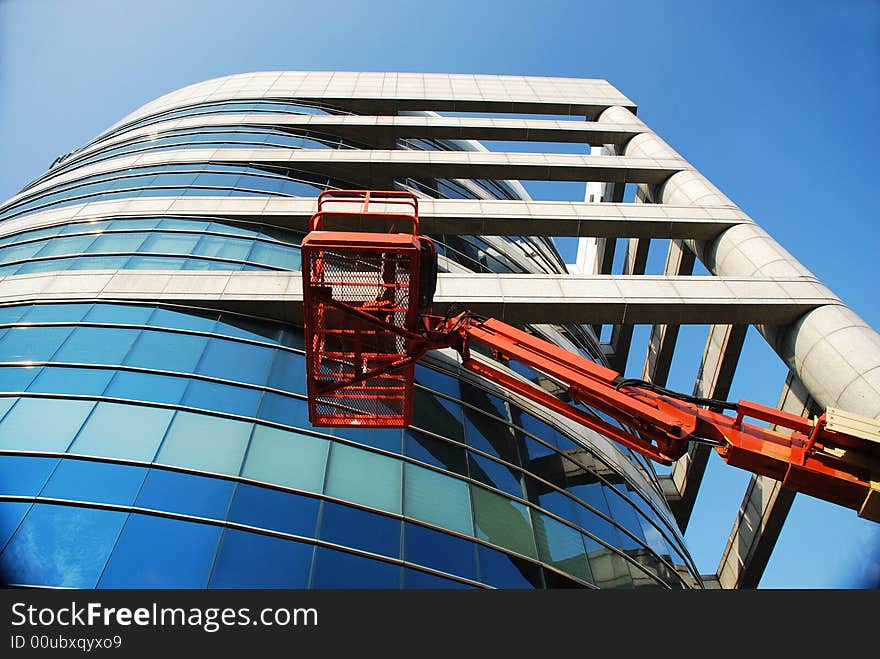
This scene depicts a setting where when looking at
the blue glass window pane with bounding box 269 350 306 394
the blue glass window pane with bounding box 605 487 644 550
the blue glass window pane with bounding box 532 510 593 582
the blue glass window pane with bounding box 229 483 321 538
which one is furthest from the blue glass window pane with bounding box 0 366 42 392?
the blue glass window pane with bounding box 605 487 644 550

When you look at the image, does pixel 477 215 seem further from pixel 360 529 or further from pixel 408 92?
pixel 408 92

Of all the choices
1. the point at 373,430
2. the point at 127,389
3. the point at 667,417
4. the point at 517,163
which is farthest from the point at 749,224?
the point at 127,389

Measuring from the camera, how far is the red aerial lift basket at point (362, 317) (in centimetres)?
1100

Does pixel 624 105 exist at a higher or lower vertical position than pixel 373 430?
higher

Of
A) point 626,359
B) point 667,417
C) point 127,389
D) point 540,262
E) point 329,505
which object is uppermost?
point 667,417

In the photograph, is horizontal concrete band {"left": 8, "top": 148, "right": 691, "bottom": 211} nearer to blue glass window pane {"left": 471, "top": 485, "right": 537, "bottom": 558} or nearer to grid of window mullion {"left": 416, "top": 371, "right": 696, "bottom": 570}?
grid of window mullion {"left": 416, "top": 371, "right": 696, "bottom": 570}

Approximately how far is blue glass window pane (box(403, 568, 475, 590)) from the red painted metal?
2.97 m

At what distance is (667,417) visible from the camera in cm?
1120

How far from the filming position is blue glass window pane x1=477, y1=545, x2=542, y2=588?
452 inches

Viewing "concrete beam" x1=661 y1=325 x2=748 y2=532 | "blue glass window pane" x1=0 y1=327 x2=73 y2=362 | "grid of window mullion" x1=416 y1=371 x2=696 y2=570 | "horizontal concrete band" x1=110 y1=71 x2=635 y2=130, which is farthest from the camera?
"horizontal concrete band" x1=110 y1=71 x2=635 y2=130

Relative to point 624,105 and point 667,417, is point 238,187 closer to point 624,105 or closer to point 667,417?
point 667,417

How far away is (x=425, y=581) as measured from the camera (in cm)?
1081

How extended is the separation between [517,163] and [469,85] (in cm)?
1046

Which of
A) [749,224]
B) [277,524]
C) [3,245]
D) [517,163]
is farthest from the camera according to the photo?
[517,163]
